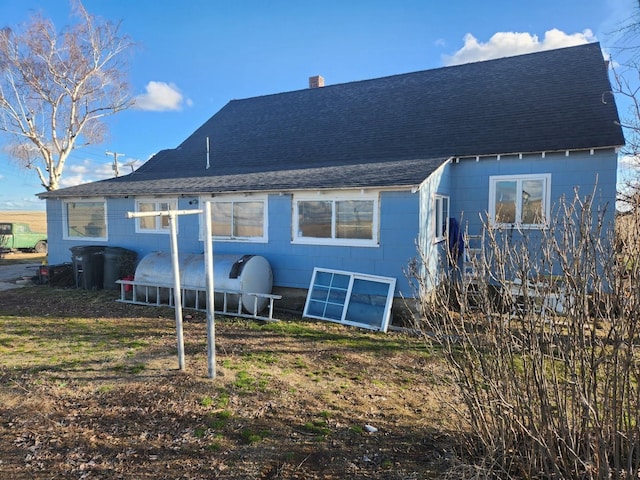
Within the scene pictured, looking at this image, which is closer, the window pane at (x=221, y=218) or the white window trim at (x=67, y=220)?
the window pane at (x=221, y=218)

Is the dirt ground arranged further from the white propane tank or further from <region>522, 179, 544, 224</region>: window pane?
<region>522, 179, 544, 224</region>: window pane

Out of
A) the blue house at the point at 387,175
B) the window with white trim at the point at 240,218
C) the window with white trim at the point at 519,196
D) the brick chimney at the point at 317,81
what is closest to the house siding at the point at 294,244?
the blue house at the point at 387,175

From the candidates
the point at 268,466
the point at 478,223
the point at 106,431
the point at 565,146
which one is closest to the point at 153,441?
the point at 106,431

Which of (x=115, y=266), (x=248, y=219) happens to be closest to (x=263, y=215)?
(x=248, y=219)

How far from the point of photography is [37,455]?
132 inches

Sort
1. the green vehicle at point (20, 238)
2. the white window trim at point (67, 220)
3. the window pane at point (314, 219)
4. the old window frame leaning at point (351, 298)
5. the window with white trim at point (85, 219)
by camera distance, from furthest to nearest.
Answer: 1. the green vehicle at point (20, 238)
2. the window with white trim at point (85, 219)
3. the white window trim at point (67, 220)
4. the window pane at point (314, 219)
5. the old window frame leaning at point (351, 298)

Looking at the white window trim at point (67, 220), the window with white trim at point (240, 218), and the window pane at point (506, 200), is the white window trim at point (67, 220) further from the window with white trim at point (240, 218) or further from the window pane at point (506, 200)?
the window pane at point (506, 200)

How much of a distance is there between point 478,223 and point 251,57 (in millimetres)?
10870

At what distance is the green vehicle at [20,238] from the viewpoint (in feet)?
75.2

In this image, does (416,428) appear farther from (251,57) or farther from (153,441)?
(251,57)

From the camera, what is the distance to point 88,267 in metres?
10.8

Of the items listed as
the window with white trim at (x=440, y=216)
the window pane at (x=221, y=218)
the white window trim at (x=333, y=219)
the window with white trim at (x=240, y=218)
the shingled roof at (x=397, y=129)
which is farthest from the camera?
the window pane at (x=221, y=218)

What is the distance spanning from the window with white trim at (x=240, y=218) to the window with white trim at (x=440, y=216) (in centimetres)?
395

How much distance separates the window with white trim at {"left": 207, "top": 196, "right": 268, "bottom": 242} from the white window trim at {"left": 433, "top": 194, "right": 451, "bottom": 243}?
3.94 metres
